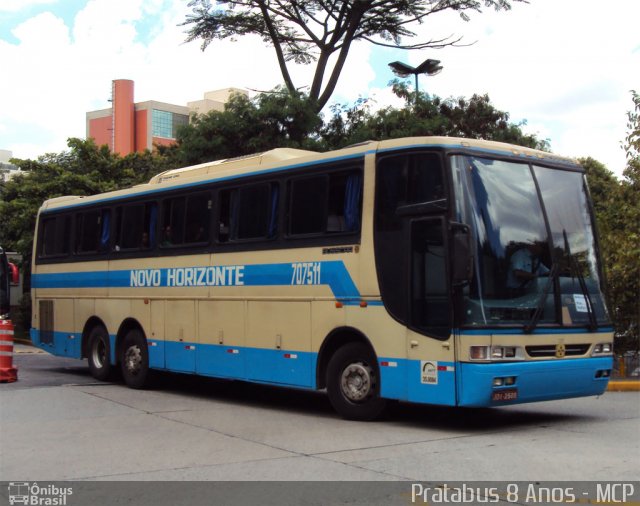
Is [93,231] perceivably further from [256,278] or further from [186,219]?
[256,278]

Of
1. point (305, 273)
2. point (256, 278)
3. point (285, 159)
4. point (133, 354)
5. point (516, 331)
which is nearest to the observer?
point (516, 331)

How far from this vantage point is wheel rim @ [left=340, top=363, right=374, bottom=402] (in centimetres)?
1032

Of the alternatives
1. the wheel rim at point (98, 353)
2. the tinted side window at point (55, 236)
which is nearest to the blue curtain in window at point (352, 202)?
the wheel rim at point (98, 353)

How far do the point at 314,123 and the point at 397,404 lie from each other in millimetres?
11419

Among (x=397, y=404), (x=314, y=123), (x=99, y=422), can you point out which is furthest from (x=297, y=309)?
(x=314, y=123)

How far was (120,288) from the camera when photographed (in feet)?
49.8

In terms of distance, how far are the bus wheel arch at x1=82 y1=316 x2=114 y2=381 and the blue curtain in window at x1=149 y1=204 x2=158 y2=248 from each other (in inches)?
90.9

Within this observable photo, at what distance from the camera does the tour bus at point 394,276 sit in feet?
30.9

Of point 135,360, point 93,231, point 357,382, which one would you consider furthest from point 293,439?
point 93,231

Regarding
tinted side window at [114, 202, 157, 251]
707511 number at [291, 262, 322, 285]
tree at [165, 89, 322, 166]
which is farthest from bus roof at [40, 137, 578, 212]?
tree at [165, 89, 322, 166]

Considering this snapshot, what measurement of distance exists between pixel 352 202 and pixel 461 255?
2010 mm

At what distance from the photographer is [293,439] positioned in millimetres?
9242

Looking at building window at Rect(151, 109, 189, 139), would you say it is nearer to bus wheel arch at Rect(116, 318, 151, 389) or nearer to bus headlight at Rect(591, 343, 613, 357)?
bus wheel arch at Rect(116, 318, 151, 389)
